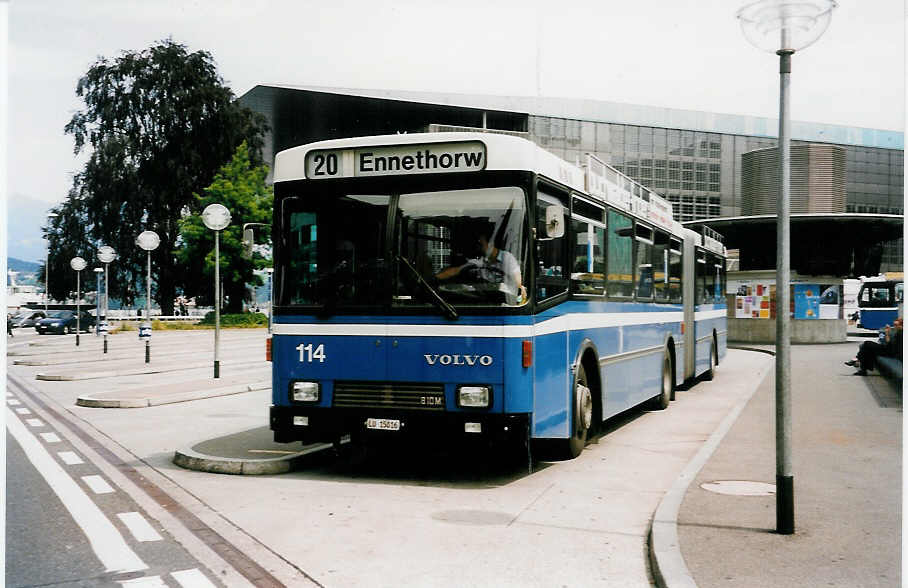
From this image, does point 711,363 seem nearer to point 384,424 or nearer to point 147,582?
point 384,424

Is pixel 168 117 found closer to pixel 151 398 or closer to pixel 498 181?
pixel 151 398

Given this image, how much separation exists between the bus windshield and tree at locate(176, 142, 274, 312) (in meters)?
39.1

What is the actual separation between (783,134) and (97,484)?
6.66 m

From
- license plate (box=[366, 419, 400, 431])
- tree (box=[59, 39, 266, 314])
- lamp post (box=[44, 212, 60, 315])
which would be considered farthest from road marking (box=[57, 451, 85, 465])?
lamp post (box=[44, 212, 60, 315])

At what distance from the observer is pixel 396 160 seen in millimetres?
8328

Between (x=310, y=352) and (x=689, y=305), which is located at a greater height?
(x=689, y=305)

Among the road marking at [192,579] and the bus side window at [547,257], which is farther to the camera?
the bus side window at [547,257]

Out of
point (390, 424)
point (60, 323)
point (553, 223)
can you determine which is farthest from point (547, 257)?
point (60, 323)

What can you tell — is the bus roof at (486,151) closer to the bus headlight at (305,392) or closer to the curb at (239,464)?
the bus headlight at (305,392)

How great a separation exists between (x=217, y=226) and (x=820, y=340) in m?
23.3

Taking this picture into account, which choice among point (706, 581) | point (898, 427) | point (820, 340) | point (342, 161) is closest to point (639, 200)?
point (898, 427)

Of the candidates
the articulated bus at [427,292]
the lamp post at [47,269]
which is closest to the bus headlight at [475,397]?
the articulated bus at [427,292]

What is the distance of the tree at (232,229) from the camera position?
4894cm

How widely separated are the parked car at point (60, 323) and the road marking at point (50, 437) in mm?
41204
